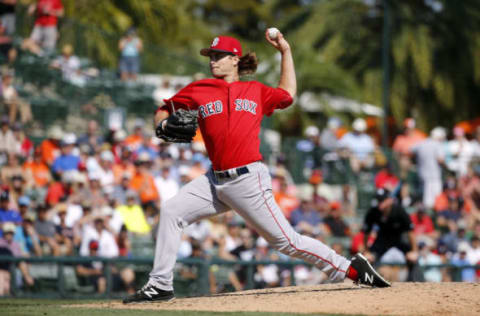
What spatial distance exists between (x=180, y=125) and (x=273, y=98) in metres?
0.82

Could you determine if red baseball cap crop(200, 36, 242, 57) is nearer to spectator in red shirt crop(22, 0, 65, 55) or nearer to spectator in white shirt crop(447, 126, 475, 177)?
spectator in red shirt crop(22, 0, 65, 55)

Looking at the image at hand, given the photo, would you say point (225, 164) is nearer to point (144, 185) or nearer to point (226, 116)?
point (226, 116)

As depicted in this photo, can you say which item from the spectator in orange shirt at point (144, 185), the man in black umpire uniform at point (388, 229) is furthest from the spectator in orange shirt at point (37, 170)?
the man in black umpire uniform at point (388, 229)

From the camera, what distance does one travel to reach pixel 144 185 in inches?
504

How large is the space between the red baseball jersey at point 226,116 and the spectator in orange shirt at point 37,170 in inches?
263

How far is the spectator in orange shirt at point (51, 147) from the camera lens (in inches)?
523

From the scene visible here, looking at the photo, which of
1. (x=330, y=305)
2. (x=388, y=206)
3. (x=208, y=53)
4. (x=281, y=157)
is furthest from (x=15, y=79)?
(x=330, y=305)

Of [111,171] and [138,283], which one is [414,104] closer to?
[111,171]

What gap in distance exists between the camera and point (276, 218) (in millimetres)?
6453

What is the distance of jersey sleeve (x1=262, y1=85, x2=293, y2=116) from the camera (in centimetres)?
659

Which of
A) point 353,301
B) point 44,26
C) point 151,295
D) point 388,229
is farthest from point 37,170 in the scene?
point 353,301

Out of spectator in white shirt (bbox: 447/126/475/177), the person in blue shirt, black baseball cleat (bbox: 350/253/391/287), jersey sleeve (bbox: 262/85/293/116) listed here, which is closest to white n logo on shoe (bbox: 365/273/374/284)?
black baseball cleat (bbox: 350/253/391/287)

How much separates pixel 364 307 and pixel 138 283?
4.87 m

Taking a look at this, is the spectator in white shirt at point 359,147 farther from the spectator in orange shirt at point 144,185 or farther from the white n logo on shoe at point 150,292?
the white n logo on shoe at point 150,292
